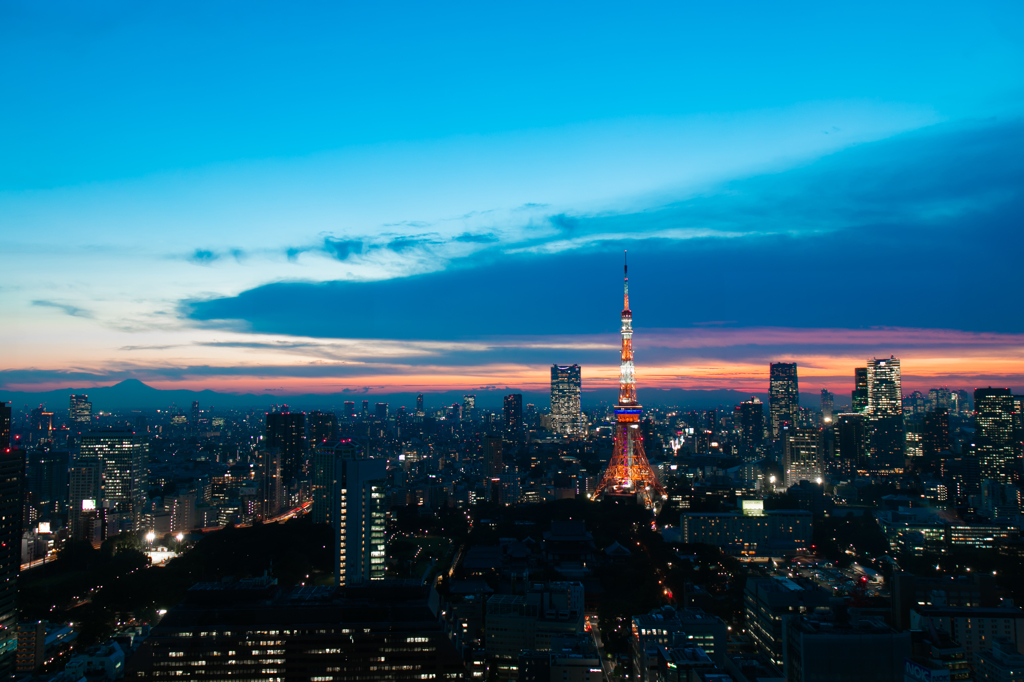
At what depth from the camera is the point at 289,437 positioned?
166 feet

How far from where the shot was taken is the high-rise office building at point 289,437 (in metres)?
49.5

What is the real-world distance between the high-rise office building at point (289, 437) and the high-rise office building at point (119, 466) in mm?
9673

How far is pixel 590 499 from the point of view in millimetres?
37125

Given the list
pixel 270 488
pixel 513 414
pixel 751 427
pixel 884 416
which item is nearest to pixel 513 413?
pixel 513 414

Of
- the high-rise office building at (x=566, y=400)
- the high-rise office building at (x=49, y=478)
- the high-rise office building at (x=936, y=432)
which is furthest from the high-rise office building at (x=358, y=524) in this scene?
the high-rise office building at (x=566, y=400)

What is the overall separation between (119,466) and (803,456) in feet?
137

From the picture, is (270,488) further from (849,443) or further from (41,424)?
(849,443)

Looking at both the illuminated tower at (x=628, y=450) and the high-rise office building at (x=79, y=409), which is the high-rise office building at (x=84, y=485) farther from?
the high-rise office building at (x=79, y=409)

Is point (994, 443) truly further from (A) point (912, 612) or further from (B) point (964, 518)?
(A) point (912, 612)

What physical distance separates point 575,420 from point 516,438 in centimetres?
1069

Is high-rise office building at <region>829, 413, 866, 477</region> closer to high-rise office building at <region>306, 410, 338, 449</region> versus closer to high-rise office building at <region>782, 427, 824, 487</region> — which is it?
high-rise office building at <region>782, 427, 824, 487</region>

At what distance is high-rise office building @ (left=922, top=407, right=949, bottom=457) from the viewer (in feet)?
168

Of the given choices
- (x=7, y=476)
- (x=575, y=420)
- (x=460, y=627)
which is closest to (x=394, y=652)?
(x=460, y=627)

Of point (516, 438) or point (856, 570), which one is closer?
point (856, 570)
